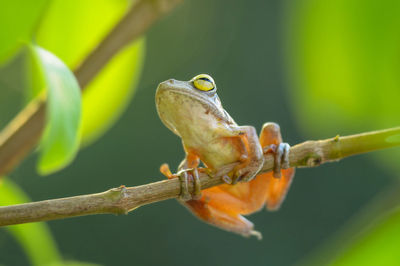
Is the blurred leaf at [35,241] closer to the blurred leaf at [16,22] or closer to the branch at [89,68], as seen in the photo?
the branch at [89,68]

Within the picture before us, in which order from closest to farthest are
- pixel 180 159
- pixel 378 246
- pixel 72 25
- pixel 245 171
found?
pixel 378 246
pixel 245 171
pixel 72 25
pixel 180 159

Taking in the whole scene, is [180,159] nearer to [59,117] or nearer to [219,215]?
[219,215]

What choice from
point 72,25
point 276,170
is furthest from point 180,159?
point 276,170

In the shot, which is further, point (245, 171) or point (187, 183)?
point (245, 171)

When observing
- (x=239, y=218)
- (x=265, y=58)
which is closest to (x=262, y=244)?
(x=265, y=58)

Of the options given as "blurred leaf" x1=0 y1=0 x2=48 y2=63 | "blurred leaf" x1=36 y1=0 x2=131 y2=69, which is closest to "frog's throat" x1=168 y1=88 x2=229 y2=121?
"blurred leaf" x1=36 y1=0 x2=131 y2=69

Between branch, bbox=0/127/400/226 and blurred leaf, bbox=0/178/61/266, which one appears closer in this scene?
branch, bbox=0/127/400/226

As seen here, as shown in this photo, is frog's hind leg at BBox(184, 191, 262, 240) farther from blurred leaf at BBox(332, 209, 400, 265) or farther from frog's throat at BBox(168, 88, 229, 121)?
blurred leaf at BBox(332, 209, 400, 265)
